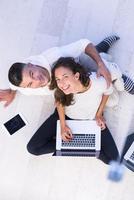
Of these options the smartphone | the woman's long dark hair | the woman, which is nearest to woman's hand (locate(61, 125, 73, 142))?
the woman

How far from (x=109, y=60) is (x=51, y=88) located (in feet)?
1.20

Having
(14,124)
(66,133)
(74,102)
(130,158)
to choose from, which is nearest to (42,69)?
(74,102)

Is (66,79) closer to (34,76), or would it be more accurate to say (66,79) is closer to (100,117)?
(34,76)

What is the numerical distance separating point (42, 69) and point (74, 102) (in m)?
0.25

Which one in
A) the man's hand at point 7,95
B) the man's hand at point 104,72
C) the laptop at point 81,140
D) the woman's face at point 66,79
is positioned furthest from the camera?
the man's hand at point 7,95

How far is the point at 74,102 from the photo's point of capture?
5.71 ft

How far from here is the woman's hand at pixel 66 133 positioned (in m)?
1.78

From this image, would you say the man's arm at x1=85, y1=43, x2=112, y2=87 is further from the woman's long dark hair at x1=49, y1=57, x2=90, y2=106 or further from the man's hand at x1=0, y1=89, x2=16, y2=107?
the man's hand at x1=0, y1=89, x2=16, y2=107

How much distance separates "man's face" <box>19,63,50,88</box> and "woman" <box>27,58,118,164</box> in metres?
0.04

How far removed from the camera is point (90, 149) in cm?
177

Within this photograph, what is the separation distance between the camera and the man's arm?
5.40ft

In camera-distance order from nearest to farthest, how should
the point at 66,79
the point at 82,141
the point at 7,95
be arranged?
1. the point at 66,79
2. the point at 82,141
3. the point at 7,95

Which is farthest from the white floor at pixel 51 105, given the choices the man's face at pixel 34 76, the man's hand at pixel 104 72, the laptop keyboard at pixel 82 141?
the man's face at pixel 34 76

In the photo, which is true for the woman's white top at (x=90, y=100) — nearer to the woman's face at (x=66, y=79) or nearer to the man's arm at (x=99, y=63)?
the man's arm at (x=99, y=63)
